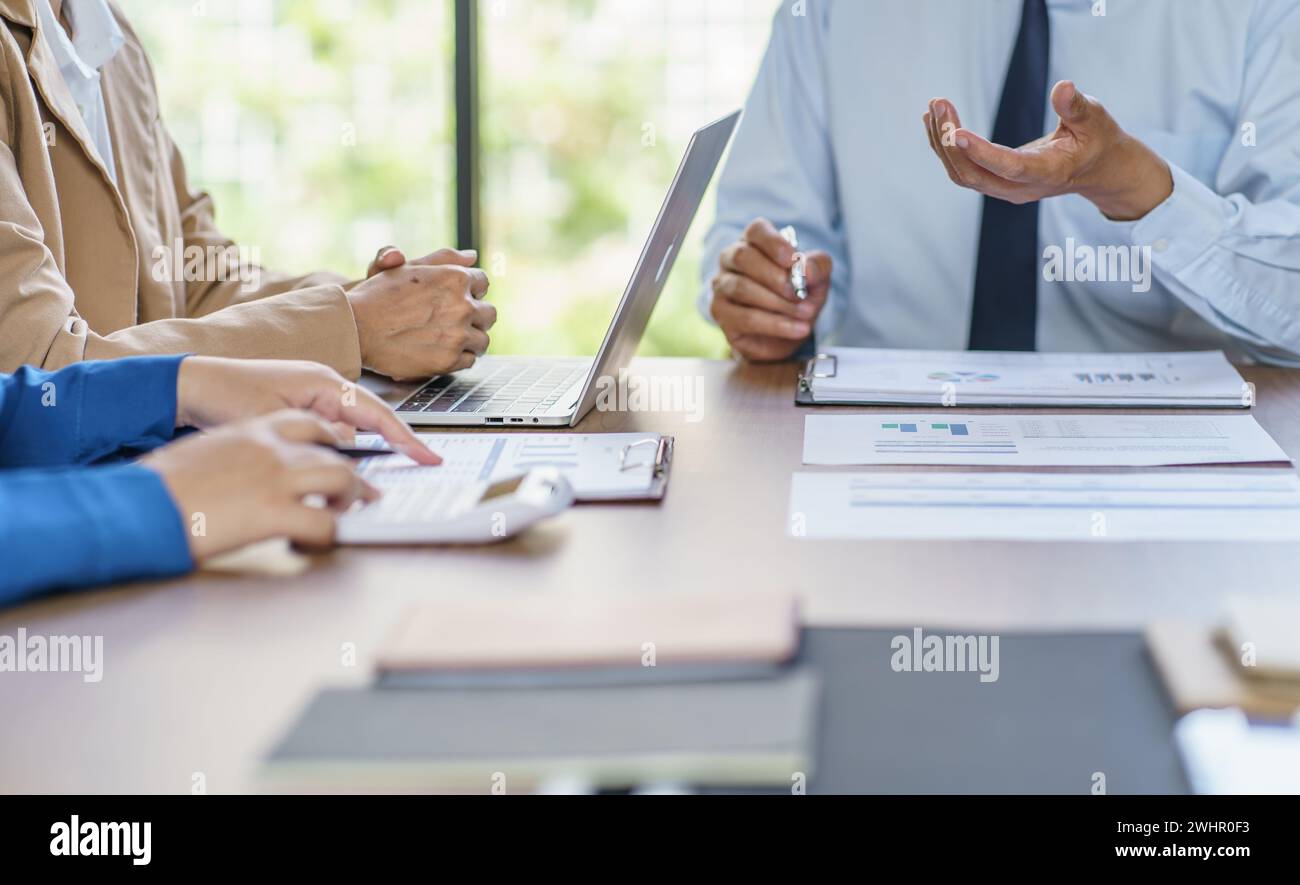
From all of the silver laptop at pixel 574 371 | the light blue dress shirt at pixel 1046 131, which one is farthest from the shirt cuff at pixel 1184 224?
the silver laptop at pixel 574 371

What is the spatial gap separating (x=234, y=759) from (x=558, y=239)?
3744 millimetres

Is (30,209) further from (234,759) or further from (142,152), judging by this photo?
(234,759)

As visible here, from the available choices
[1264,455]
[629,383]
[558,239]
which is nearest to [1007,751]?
[1264,455]

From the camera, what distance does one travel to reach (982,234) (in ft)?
5.72

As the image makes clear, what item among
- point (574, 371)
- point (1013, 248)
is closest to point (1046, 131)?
point (1013, 248)

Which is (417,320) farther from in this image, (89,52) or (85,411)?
(89,52)

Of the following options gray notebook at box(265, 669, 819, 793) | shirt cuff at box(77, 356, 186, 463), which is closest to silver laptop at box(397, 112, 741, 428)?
shirt cuff at box(77, 356, 186, 463)

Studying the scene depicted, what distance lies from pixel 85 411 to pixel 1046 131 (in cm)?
136

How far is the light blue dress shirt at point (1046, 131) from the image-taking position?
5.04 feet

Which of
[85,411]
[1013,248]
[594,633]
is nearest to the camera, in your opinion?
[594,633]

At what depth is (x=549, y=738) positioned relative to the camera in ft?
1.85

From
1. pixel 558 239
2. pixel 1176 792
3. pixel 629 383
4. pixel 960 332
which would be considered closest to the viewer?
pixel 1176 792

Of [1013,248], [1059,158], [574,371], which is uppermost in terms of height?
[1059,158]

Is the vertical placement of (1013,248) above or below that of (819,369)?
above
